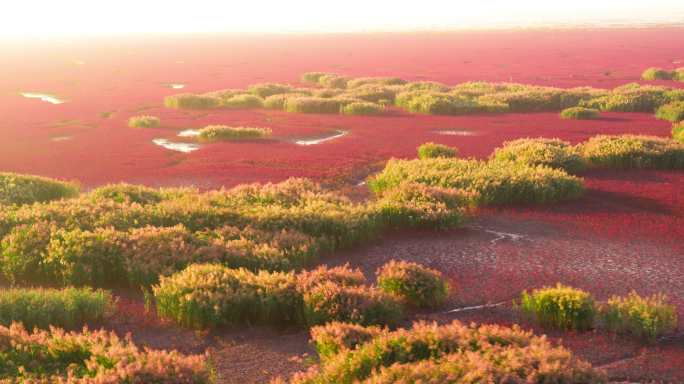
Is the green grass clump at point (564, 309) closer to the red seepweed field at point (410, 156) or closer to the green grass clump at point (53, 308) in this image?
the red seepweed field at point (410, 156)

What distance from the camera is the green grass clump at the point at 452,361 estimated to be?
5.72 meters

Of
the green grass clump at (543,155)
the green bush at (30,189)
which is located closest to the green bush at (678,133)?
the green grass clump at (543,155)

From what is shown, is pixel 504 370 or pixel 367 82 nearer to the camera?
pixel 504 370

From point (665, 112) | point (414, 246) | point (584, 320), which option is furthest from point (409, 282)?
point (665, 112)

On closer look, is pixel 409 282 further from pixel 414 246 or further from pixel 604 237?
pixel 604 237

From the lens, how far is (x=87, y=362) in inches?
236

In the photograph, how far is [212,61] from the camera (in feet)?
227

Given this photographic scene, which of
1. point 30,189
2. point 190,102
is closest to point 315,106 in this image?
point 190,102

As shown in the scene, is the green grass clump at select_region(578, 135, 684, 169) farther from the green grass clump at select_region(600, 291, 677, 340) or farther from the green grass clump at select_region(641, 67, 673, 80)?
the green grass clump at select_region(641, 67, 673, 80)

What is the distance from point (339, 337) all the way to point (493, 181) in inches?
317

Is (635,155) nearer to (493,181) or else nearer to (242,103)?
(493,181)

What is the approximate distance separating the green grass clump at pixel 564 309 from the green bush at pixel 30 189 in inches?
361

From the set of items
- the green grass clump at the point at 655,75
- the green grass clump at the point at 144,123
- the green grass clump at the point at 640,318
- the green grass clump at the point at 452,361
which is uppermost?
the green grass clump at the point at 655,75

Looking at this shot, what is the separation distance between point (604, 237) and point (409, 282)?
454cm
